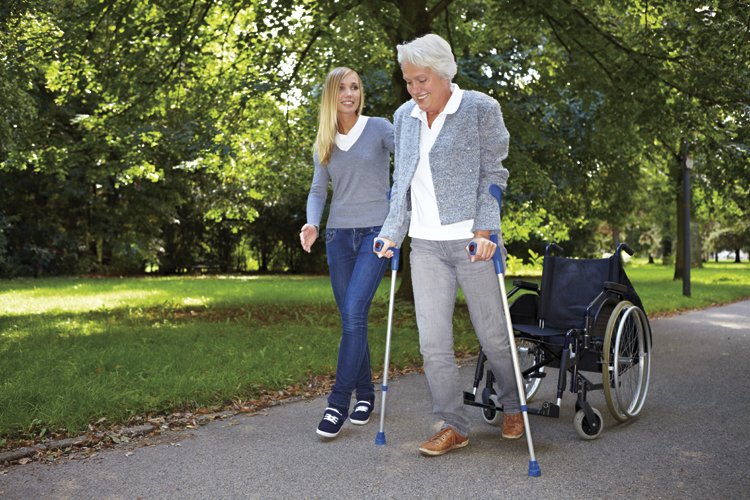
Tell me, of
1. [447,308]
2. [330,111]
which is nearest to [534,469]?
[447,308]

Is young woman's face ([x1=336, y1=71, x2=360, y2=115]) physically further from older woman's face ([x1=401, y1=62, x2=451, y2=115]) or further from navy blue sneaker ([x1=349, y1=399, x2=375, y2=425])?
navy blue sneaker ([x1=349, y1=399, x2=375, y2=425])

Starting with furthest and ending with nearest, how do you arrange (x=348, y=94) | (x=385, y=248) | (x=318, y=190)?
(x=318, y=190) < (x=348, y=94) < (x=385, y=248)

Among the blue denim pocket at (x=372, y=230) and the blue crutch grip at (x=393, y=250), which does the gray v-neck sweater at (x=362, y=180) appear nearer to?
the blue denim pocket at (x=372, y=230)

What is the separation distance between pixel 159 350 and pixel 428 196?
433 centimetres

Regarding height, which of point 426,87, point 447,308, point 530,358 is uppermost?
point 426,87

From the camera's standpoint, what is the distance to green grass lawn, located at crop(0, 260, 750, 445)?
4.78m

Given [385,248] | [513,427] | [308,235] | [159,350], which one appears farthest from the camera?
[159,350]

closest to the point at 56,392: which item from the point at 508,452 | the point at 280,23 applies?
the point at 508,452

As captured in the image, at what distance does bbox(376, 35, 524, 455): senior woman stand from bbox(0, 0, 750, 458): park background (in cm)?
195

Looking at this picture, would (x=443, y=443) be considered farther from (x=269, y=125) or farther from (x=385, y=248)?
(x=269, y=125)

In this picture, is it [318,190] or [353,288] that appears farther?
[318,190]

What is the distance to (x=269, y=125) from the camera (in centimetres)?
1423

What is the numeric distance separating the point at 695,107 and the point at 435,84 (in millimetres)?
7300

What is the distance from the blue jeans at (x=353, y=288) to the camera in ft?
13.6
